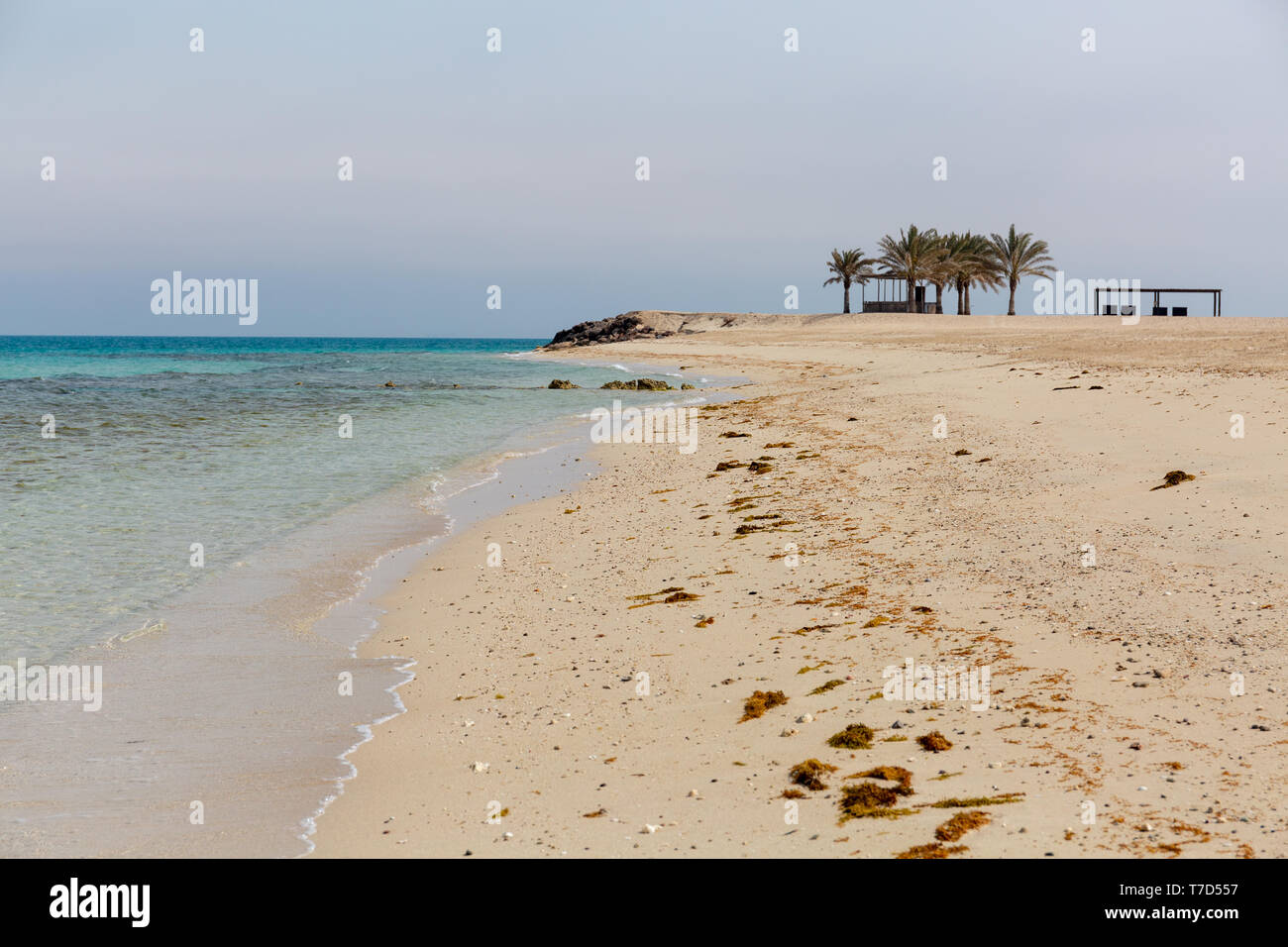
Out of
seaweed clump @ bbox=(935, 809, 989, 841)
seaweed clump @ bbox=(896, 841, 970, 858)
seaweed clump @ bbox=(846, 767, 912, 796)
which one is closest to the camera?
seaweed clump @ bbox=(896, 841, 970, 858)

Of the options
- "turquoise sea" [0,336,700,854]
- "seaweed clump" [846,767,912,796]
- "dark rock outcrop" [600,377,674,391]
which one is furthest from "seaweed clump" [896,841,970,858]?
"dark rock outcrop" [600,377,674,391]

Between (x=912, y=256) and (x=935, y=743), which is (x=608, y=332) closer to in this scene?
(x=912, y=256)

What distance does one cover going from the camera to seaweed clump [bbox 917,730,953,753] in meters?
4.48

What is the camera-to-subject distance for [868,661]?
18.7 feet

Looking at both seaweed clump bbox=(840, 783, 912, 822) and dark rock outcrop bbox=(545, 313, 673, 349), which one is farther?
dark rock outcrop bbox=(545, 313, 673, 349)

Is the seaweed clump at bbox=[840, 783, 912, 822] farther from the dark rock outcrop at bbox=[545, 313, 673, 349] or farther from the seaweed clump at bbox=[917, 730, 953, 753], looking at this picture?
the dark rock outcrop at bbox=[545, 313, 673, 349]

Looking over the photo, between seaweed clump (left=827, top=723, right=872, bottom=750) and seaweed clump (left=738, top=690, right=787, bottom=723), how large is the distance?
1.71ft

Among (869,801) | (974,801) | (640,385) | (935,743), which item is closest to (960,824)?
(974,801)

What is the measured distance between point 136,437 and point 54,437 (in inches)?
66.9

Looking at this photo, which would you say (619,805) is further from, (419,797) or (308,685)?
(308,685)

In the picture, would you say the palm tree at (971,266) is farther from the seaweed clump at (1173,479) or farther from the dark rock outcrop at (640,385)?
the seaweed clump at (1173,479)

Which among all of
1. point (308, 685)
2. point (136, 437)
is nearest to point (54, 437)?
point (136, 437)

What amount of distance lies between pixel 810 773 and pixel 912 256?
230 ft

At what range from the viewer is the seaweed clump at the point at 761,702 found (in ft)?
17.0
